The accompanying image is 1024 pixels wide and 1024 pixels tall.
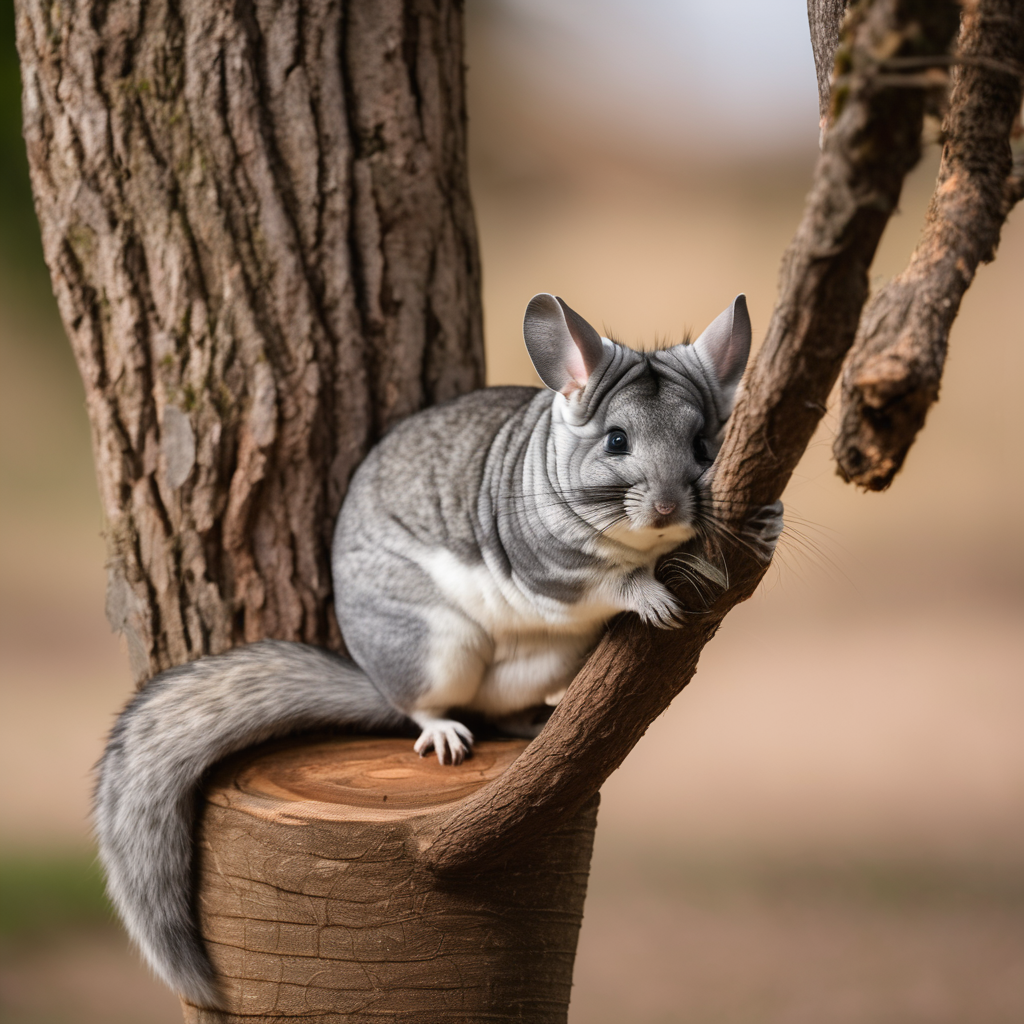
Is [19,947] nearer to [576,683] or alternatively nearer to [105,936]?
[105,936]

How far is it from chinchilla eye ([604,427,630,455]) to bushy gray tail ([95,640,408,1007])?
3.41ft

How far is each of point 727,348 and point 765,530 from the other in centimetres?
46

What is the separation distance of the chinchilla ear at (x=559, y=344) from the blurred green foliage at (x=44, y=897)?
180 inches

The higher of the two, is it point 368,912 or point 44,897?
point 368,912

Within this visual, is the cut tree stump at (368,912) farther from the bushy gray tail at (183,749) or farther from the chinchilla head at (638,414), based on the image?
the chinchilla head at (638,414)

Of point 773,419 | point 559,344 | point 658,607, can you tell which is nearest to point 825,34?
point 559,344

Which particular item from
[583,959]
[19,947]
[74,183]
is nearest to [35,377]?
[19,947]

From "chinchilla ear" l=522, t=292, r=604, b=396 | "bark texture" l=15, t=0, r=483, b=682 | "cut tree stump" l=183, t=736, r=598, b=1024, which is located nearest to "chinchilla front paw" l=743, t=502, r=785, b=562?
"chinchilla ear" l=522, t=292, r=604, b=396

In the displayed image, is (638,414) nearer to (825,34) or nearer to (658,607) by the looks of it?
(658,607)

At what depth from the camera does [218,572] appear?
8.54ft

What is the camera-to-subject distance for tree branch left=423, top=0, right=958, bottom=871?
1090mm

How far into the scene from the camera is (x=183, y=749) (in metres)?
2.22

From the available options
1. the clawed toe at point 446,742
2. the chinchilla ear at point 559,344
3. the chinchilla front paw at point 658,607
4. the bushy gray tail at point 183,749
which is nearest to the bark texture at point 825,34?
the chinchilla ear at point 559,344

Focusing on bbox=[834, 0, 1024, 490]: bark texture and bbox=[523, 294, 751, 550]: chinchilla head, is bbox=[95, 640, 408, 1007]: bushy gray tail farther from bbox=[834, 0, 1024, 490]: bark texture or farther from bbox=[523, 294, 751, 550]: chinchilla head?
bbox=[834, 0, 1024, 490]: bark texture
